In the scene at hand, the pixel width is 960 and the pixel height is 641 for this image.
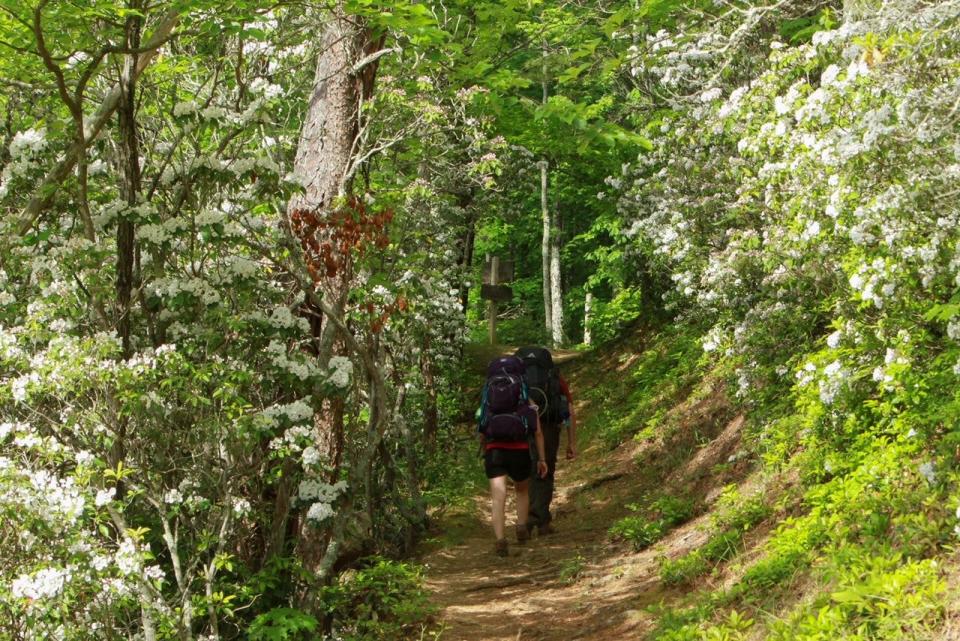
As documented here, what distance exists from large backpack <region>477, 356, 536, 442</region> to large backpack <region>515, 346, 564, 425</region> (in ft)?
2.19

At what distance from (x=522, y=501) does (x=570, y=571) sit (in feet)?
3.90

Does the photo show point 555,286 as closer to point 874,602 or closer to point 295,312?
point 295,312

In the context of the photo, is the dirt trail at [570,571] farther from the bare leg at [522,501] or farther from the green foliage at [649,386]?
the green foliage at [649,386]

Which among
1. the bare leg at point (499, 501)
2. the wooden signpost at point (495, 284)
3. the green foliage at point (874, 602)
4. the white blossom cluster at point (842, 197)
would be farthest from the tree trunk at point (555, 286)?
the green foliage at point (874, 602)

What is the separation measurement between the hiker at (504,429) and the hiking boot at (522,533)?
401 mm

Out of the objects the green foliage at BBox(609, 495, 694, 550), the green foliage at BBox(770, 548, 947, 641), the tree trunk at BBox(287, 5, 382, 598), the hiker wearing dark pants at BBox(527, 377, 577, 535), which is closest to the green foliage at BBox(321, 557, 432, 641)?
the tree trunk at BBox(287, 5, 382, 598)

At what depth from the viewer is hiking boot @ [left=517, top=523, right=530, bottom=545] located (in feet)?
29.4

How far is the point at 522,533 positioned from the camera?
29.5 ft

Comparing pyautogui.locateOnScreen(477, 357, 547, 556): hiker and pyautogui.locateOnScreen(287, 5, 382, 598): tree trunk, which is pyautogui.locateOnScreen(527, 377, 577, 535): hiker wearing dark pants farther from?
pyautogui.locateOnScreen(287, 5, 382, 598): tree trunk

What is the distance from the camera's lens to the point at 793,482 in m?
7.21

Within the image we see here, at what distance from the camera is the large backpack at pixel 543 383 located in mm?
9211

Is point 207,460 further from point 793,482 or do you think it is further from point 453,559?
point 793,482

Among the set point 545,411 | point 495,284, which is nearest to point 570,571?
point 545,411

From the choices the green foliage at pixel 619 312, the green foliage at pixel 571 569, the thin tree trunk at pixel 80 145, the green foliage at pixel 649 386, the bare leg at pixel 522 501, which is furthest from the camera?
the green foliage at pixel 619 312
